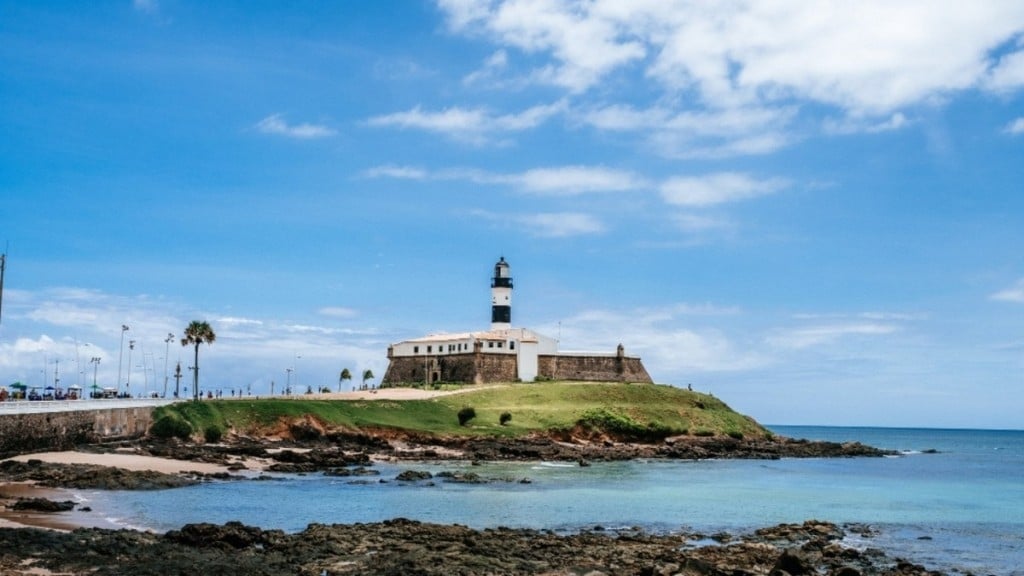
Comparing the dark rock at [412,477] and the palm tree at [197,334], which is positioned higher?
the palm tree at [197,334]

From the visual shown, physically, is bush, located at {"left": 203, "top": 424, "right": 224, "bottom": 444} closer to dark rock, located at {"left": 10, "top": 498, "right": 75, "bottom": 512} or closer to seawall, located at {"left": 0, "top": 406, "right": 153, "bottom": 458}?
seawall, located at {"left": 0, "top": 406, "right": 153, "bottom": 458}

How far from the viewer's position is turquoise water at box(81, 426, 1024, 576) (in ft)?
107

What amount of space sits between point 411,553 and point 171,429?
1790 inches

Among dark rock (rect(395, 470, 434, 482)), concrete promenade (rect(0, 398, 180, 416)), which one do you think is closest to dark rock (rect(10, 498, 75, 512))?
concrete promenade (rect(0, 398, 180, 416))

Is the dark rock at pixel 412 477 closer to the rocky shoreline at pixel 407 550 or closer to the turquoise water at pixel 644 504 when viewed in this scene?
the turquoise water at pixel 644 504

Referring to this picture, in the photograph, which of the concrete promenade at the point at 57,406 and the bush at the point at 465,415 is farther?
the bush at the point at 465,415

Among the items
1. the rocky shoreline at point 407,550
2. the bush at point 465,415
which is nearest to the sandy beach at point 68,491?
the rocky shoreline at point 407,550

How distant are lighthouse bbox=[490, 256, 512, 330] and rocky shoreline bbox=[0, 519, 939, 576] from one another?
274 feet

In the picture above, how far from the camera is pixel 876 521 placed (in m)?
38.0

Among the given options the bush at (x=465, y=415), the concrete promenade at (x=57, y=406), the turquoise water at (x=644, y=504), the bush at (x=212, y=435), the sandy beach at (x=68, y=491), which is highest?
the concrete promenade at (x=57, y=406)

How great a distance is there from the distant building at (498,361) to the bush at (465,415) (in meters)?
20.3

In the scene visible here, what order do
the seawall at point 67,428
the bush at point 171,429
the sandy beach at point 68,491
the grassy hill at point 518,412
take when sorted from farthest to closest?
1. the grassy hill at point 518,412
2. the bush at point 171,429
3. the seawall at point 67,428
4. the sandy beach at point 68,491

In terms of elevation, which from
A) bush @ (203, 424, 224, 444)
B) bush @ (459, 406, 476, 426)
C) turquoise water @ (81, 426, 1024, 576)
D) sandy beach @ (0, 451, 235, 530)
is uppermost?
bush @ (459, 406, 476, 426)

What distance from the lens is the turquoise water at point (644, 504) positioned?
107ft
